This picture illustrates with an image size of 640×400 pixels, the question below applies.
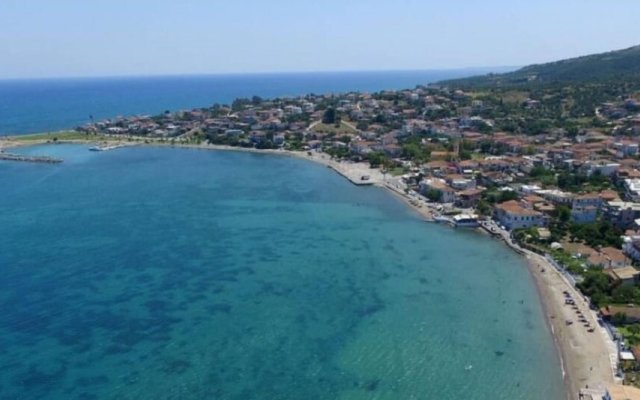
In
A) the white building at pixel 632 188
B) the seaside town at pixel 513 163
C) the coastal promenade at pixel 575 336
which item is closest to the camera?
the coastal promenade at pixel 575 336

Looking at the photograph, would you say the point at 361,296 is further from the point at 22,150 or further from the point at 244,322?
the point at 22,150

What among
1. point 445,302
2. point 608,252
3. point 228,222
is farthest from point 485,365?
point 228,222

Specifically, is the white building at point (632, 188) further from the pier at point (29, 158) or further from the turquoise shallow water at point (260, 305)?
the pier at point (29, 158)

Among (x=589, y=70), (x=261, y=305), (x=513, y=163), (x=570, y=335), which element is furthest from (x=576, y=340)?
(x=589, y=70)

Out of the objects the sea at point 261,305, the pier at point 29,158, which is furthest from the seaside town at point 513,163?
the sea at point 261,305

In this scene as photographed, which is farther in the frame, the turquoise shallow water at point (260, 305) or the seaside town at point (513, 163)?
the seaside town at point (513, 163)
